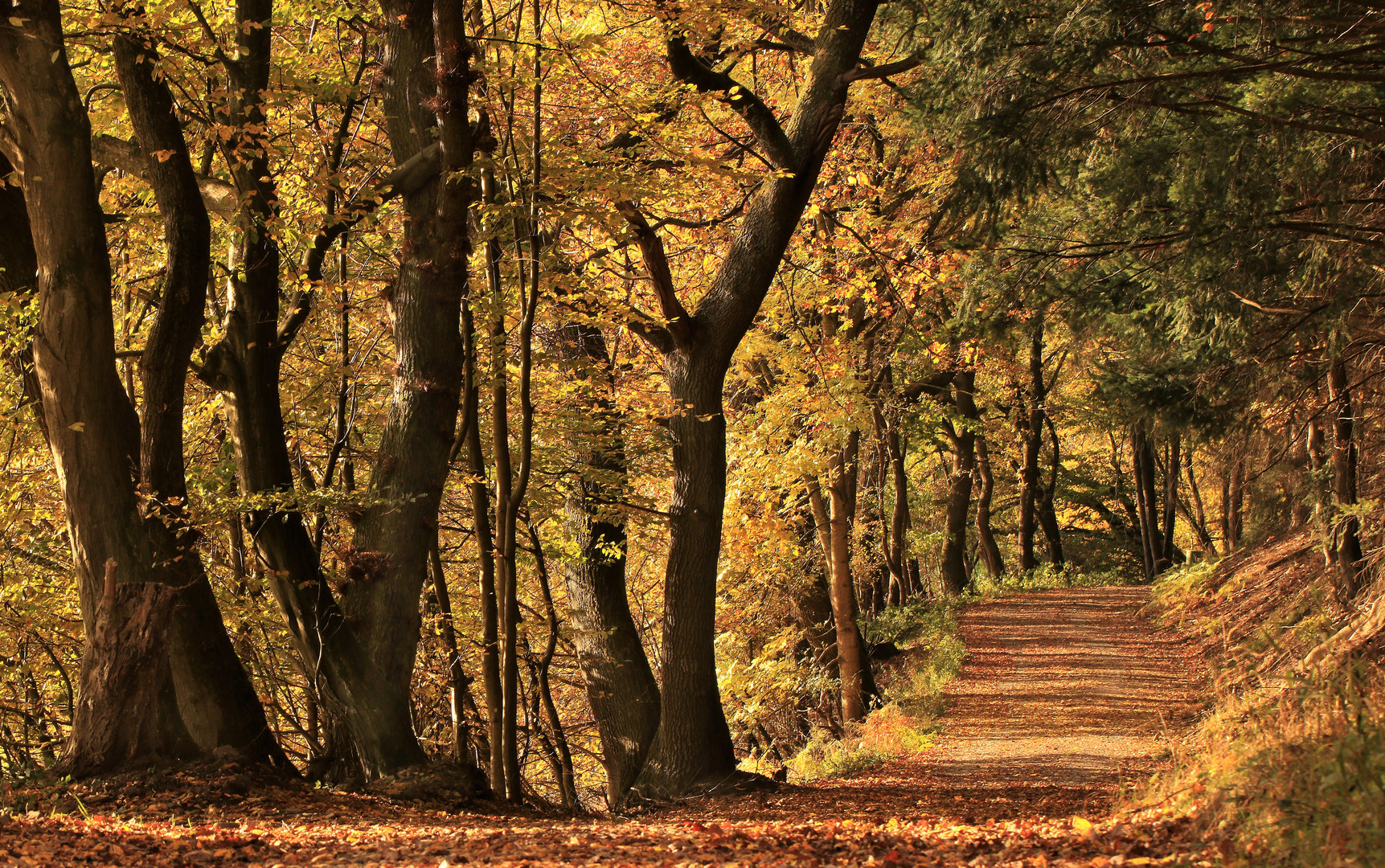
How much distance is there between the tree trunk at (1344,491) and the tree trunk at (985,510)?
44.7 feet

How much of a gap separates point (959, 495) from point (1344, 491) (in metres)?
12.3

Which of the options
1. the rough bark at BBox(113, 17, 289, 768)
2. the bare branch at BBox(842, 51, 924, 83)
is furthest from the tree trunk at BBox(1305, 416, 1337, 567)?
the rough bark at BBox(113, 17, 289, 768)

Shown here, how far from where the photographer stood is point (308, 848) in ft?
17.3

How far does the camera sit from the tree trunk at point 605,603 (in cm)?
1136

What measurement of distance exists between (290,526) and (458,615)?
558 cm

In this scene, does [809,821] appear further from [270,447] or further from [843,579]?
[843,579]

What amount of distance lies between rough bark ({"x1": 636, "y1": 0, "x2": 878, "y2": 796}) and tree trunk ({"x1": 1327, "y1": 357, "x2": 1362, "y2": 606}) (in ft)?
20.4

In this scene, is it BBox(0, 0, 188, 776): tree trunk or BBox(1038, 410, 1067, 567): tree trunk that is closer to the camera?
BBox(0, 0, 188, 776): tree trunk

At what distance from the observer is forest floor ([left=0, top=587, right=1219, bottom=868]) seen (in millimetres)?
4559

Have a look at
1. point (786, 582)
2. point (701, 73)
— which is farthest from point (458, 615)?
point (701, 73)

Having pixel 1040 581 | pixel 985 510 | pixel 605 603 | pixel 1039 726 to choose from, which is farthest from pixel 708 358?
pixel 1040 581

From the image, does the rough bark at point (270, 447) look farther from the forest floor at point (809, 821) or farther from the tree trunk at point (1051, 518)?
the tree trunk at point (1051, 518)

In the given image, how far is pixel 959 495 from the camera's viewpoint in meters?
24.2

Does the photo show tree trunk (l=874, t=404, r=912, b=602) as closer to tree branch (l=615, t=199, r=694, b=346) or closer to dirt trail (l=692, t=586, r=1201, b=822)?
dirt trail (l=692, t=586, r=1201, b=822)
